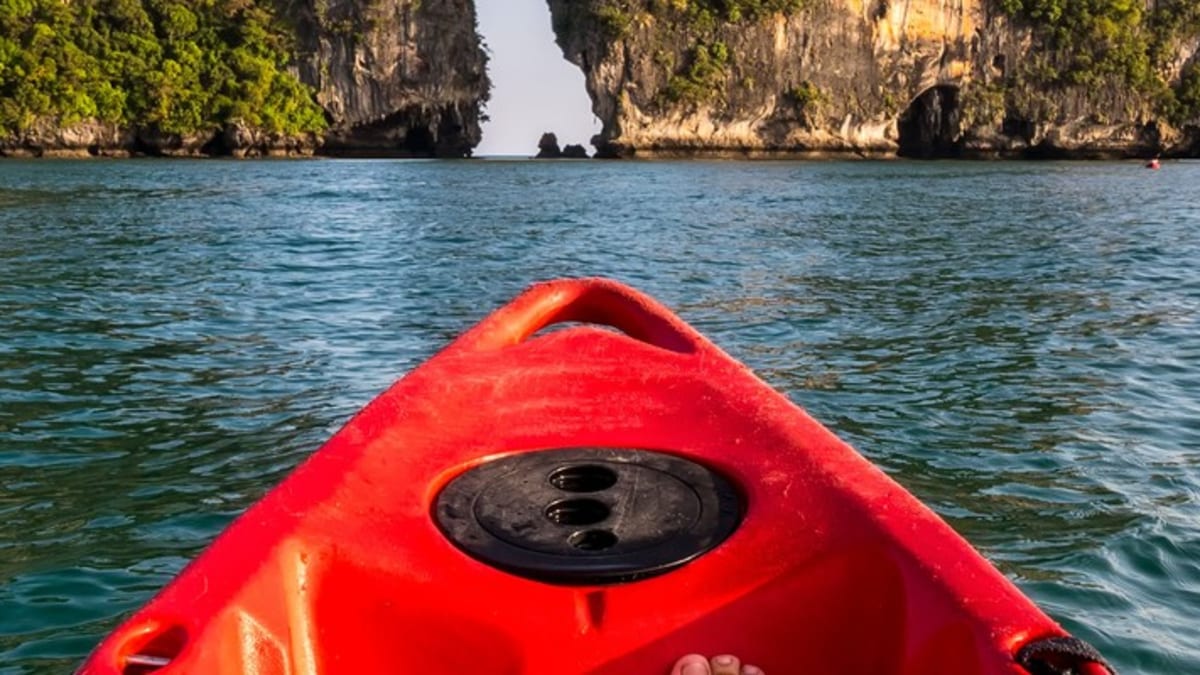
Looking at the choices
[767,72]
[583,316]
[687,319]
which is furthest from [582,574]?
[767,72]

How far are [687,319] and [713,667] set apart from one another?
7760 millimetres

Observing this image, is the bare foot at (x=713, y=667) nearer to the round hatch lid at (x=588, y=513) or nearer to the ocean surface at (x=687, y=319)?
the round hatch lid at (x=588, y=513)

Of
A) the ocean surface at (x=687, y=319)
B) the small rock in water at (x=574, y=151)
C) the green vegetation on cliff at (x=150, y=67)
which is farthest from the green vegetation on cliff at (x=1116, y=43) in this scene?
the ocean surface at (x=687, y=319)

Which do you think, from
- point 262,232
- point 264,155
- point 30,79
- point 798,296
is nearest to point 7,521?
point 798,296

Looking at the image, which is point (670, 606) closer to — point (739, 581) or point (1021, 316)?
point (739, 581)

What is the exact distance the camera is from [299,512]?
8.24 ft

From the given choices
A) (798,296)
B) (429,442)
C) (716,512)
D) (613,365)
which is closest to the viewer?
(716,512)

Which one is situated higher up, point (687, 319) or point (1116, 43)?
point (1116, 43)

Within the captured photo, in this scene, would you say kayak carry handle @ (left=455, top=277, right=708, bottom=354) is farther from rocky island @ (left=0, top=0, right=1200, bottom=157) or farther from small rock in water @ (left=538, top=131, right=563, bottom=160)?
small rock in water @ (left=538, top=131, right=563, bottom=160)

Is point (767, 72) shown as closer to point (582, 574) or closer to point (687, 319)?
point (687, 319)

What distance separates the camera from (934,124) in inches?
2825

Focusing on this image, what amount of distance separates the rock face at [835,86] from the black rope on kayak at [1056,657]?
6586 centimetres

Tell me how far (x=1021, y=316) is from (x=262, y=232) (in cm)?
1292

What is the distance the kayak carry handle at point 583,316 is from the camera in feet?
12.8
